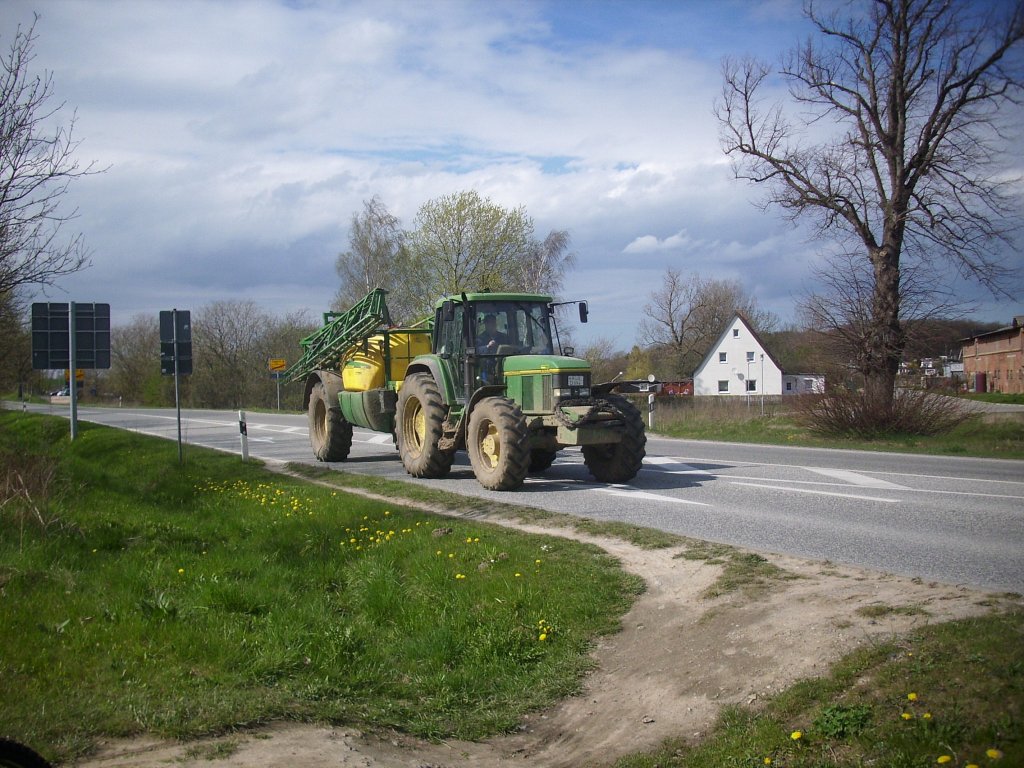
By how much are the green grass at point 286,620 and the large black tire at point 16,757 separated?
37.4 inches

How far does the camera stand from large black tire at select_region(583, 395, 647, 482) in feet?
41.2

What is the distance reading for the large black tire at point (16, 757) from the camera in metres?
3.26

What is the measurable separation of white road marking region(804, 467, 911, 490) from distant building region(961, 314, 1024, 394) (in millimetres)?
36962

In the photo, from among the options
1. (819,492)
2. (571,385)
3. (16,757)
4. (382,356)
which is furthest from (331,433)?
(16,757)

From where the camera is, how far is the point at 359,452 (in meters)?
20.2

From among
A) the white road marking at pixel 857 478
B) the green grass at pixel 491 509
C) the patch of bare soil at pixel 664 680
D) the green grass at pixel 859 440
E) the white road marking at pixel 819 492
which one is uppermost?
the green grass at pixel 859 440

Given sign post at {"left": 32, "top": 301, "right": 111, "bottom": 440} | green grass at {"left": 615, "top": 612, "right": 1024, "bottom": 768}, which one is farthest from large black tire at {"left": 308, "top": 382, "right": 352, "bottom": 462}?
green grass at {"left": 615, "top": 612, "right": 1024, "bottom": 768}

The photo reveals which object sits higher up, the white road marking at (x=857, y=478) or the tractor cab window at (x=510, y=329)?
the tractor cab window at (x=510, y=329)

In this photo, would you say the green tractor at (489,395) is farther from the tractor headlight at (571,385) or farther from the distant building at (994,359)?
the distant building at (994,359)

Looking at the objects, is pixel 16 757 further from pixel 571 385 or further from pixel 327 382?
pixel 327 382

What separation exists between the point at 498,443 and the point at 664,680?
289 inches

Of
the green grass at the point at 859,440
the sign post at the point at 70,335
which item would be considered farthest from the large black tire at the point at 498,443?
the sign post at the point at 70,335

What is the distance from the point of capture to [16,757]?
3.30m

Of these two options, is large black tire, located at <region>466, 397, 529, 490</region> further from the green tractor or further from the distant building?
the distant building
